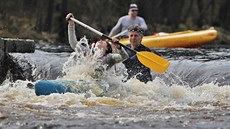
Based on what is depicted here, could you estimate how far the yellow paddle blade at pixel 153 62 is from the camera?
788 centimetres

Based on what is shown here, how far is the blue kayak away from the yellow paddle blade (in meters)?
1.08

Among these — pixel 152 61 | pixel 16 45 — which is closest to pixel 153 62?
pixel 152 61

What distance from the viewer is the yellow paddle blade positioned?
25.8 feet

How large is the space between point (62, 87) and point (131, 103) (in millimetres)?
896

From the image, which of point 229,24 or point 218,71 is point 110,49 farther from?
point 229,24

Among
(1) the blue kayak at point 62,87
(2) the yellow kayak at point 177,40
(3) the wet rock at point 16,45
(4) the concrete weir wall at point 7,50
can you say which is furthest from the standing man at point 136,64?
(2) the yellow kayak at point 177,40

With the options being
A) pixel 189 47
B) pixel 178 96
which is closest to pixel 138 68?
pixel 178 96

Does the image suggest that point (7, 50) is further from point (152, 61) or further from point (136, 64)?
point (152, 61)

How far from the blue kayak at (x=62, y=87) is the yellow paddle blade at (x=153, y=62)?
1.08 meters

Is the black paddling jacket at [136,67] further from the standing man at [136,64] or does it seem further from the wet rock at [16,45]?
the wet rock at [16,45]

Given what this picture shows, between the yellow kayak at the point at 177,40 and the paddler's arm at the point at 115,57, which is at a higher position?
the yellow kayak at the point at 177,40

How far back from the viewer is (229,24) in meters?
29.8

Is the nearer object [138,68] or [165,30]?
[138,68]

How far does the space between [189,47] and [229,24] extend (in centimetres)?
1523
